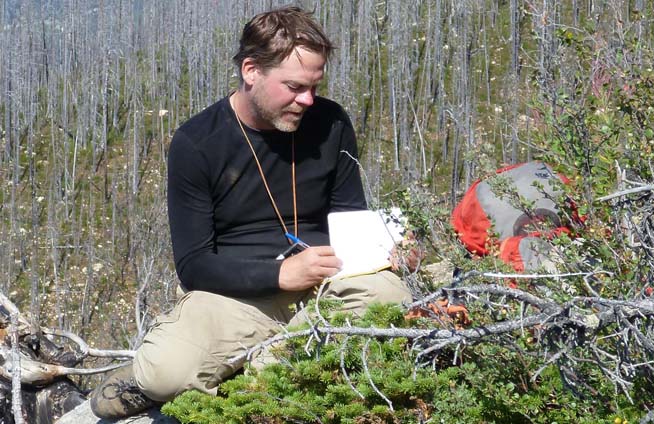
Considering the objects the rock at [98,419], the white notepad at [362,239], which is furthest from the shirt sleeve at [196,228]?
the rock at [98,419]

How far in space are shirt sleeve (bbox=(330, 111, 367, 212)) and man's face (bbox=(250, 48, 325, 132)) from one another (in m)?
0.26

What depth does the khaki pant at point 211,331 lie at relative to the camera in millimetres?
2738

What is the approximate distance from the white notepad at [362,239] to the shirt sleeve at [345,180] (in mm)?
361

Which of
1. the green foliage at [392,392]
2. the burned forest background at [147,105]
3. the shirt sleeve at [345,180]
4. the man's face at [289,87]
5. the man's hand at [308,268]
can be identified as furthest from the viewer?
the burned forest background at [147,105]

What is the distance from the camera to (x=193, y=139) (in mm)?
2922

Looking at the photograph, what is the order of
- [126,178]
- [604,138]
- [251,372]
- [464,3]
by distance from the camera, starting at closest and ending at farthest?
1. [604,138]
2. [251,372]
3. [464,3]
4. [126,178]

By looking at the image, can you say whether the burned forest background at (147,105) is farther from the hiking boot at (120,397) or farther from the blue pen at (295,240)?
the blue pen at (295,240)

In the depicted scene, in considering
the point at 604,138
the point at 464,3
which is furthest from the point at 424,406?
the point at 464,3

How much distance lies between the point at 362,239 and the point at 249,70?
0.66 m

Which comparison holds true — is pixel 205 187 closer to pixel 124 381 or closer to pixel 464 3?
pixel 124 381

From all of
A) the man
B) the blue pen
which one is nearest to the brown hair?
the man

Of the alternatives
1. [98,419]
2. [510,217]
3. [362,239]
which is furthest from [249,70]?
[98,419]

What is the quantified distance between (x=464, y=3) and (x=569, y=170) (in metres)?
9.06

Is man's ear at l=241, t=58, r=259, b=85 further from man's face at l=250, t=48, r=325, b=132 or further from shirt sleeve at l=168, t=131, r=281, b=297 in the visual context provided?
shirt sleeve at l=168, t=131, r=281, b=297
